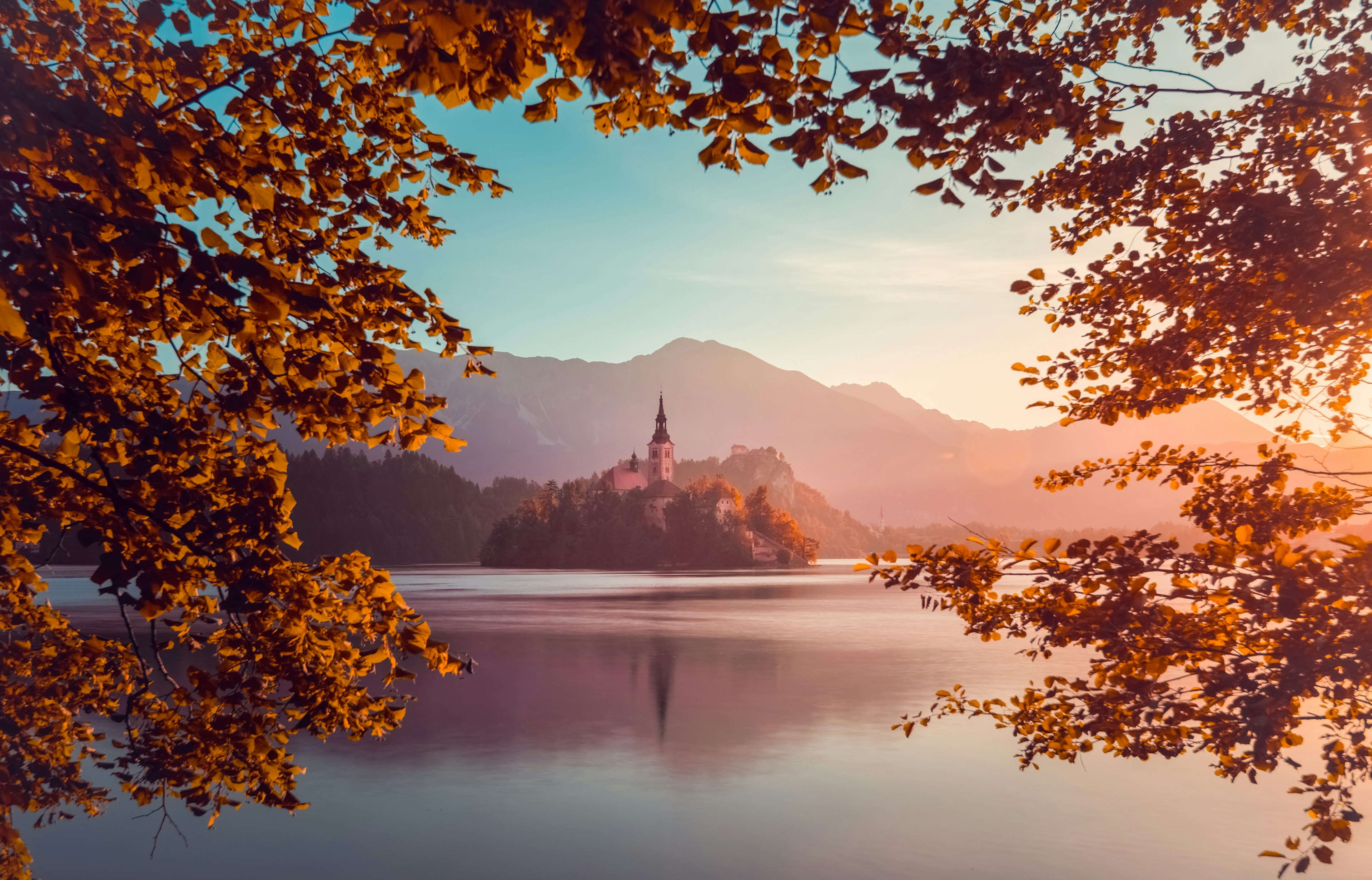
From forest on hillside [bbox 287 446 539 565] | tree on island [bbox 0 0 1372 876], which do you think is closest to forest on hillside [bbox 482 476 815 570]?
forest on hillside [bbox 287 446 539 565]

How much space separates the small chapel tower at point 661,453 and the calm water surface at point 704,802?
15079 centimetres

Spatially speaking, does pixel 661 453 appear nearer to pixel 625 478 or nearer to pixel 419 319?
pixel 625 478

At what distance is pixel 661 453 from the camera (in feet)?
590

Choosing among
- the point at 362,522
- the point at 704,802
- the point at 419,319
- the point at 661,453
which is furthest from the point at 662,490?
the point at 419,319

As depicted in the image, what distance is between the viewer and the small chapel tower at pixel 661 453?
179m

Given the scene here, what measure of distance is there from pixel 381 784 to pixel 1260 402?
15.4 meters

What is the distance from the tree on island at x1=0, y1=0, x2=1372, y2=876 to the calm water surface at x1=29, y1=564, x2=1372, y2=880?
714cm

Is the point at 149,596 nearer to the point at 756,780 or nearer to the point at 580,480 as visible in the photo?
→ the point at 756,780

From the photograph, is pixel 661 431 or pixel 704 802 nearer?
pixel 704 802

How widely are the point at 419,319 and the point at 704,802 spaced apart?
12.1 meters

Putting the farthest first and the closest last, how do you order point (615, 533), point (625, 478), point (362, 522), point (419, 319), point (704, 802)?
point (625, 478)
point (362, 522)
point (615, 533)
point (704, 802)
point (419, 319)

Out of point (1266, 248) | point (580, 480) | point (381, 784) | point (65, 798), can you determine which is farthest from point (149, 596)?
point (580, 480)

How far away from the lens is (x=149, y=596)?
3.94 metres

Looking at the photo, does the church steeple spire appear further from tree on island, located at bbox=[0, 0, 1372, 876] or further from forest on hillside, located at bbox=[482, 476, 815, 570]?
tree on island, located at bbox=[0, 0, 1372, 876]
